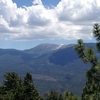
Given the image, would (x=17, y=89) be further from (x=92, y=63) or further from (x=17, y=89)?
(x=92, y=63)

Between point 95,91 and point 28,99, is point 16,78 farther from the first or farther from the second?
point 95,91

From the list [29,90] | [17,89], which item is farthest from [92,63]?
[17,89]

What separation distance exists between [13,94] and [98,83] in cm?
6405

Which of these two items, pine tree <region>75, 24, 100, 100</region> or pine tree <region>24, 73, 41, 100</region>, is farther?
pine tree <region>24, 73, 41, 100</region>

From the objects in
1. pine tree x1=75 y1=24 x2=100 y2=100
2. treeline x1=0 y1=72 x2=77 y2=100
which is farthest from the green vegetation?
pine tree x1=75 y1=24 x2=100 y2=100

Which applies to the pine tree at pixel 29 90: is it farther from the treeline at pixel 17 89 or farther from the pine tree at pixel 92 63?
the pine tree at pixel 92 63

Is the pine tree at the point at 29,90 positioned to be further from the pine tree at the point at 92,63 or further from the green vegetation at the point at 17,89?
the pine tree at the point at 92,63

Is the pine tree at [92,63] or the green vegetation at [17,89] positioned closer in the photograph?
the pine tree at [92,63]

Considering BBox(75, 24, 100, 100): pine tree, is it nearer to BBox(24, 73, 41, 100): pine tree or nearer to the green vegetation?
the green vegetation

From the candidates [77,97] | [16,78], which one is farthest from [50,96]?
[77,97]

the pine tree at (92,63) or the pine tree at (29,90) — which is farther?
the pine tree at (29,90)

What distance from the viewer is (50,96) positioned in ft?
379

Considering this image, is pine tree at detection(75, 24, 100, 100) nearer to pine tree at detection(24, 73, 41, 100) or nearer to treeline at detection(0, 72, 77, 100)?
treeline at detection(0, 72, 77, 100)

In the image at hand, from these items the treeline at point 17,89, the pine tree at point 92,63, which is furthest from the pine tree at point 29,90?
the pine tree at point 92,63
